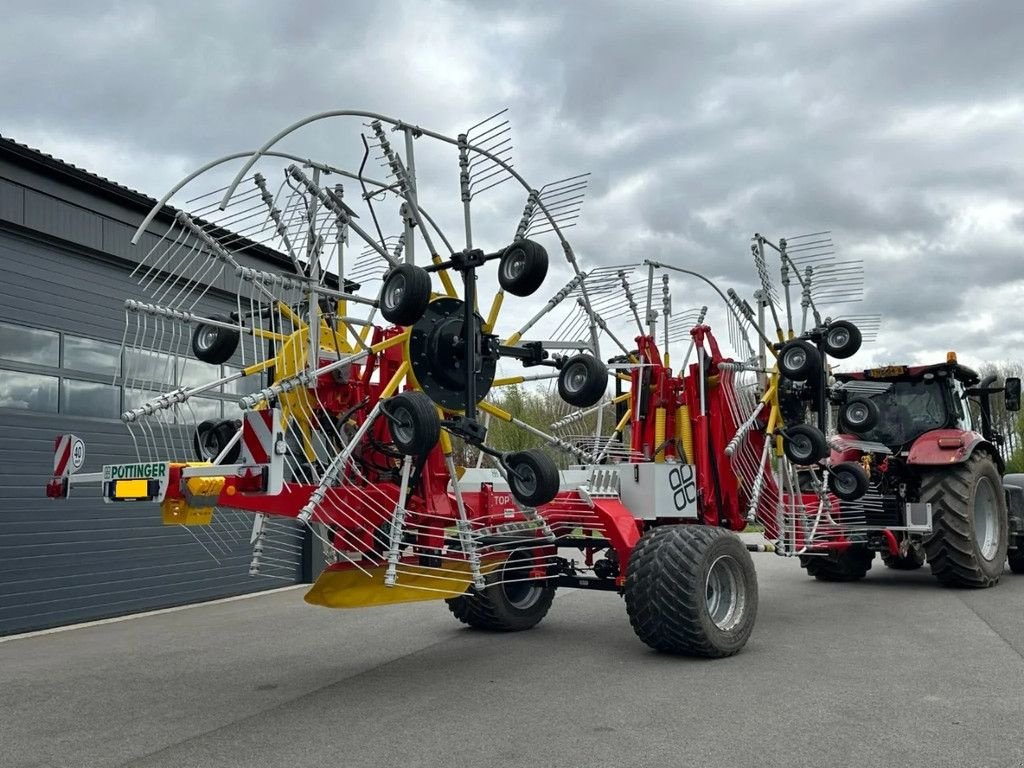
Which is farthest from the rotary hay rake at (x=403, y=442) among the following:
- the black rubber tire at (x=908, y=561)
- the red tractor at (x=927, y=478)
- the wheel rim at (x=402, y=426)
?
the black rubber tire at (x=908, y=561)

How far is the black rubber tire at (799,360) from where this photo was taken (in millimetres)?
7984

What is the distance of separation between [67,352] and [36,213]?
143cm

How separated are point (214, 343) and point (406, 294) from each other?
1601mm

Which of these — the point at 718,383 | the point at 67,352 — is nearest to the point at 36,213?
the point at 67,352

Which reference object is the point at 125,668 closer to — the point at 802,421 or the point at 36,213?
the point at 36,213

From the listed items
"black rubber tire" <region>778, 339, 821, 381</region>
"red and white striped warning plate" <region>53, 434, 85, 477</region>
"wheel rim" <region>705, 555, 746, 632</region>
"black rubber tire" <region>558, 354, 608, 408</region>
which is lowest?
"wheel rim" <region>705, 555, 746, 632</region>

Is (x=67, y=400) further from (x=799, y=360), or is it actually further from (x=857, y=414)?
(x=857, y=414)

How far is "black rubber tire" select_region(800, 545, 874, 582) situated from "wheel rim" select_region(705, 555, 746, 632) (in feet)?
15.5

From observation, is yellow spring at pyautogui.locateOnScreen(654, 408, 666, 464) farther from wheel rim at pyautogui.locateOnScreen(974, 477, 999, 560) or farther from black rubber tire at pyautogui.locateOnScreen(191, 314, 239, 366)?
wheel rim at pyautogui.locateOnScreen(974, 477, 999, 560)

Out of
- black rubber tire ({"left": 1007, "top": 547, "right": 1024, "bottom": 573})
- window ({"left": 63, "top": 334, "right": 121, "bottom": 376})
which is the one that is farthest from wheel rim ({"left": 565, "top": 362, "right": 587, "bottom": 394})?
black rubber tire ({"left": 1007, "top": 547, "right": 1024, "bottom": 573})

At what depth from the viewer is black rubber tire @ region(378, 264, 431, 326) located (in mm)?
5410

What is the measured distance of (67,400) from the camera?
32.6 ft

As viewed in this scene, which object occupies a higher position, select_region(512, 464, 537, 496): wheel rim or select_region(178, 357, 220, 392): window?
select_region(178, 357, 220, 392): window

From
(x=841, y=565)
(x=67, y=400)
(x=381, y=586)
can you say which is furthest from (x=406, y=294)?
(x=841, y=565)
